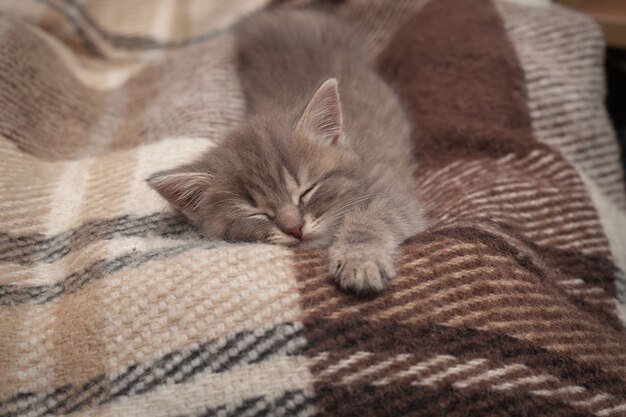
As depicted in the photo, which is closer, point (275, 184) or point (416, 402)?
point (416, 402)

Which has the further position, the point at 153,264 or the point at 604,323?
the point at 604,323

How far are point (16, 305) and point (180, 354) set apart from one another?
1.31 ft

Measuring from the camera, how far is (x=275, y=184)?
122 cm

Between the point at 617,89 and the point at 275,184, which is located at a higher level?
the point at 275,184

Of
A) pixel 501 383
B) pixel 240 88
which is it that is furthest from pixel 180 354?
pixel 240 88

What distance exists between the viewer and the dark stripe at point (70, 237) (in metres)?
1.15

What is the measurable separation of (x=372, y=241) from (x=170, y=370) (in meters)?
0.47

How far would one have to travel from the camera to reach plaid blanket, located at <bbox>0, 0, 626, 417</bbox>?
0.93m

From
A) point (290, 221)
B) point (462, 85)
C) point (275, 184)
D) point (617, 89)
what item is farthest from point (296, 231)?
point (617, 89)

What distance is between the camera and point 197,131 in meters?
1.52

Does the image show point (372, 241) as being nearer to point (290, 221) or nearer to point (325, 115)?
point (290, 221)

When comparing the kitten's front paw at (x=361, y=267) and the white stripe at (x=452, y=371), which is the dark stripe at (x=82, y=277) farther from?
the white stripe at (x=452, y=371)

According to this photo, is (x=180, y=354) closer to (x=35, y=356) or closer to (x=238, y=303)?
(x=238, y=303)

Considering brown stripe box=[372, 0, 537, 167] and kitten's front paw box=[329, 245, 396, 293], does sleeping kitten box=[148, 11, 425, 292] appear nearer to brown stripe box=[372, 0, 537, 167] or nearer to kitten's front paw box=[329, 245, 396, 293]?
kitten's front paw box=[329, 245, 396, 293]
